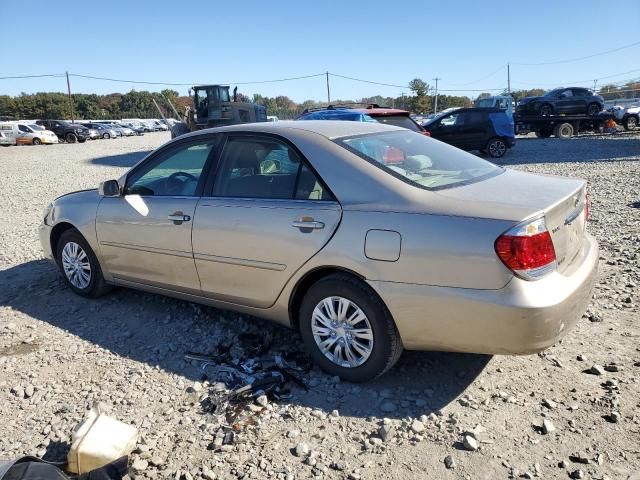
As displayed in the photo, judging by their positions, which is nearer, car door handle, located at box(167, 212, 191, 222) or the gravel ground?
the gravel ground

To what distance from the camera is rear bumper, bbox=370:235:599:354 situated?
2.65 metres

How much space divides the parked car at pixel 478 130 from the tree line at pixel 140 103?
29464 mm

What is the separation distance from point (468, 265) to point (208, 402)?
5.87 feet

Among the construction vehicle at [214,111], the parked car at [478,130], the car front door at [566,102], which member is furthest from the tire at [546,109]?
the construction vehicle at [214,111]

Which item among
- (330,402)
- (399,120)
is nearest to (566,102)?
(399,120)

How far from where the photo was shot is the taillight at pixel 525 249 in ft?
8.63

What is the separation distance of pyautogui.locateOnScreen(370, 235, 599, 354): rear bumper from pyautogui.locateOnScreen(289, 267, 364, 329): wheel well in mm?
265

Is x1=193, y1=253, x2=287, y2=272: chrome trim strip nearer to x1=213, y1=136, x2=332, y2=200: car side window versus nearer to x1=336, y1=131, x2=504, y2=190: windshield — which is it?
x1=213, y1=136, x2=332, y2=200: car side window

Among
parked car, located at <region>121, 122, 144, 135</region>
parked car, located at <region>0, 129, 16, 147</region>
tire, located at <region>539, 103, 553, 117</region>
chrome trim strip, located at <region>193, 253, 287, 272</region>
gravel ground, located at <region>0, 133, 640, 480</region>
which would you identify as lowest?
gravel ground, located at <region>0, 133, 640, 480</region>

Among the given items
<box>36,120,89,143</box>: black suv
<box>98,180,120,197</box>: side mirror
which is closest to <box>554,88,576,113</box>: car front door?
<box>98,180,120,197</box>: side mirror

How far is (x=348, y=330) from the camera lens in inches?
127

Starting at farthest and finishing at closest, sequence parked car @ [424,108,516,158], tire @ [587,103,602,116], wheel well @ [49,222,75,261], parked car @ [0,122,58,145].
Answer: parked car @ [0,122,58,145] → tire @ [587,103,602,116] → parked car @ [424,108,516,158] → wheel well @ [49,222,75,261]

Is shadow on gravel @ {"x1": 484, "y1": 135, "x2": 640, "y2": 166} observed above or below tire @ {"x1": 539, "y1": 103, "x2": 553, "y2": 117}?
below

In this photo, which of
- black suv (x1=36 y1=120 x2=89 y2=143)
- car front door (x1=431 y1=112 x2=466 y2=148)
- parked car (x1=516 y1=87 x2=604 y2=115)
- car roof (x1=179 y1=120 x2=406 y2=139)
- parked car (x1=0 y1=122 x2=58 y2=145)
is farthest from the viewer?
black suv (x1=36 y1=120 x2=89 y2=143)
